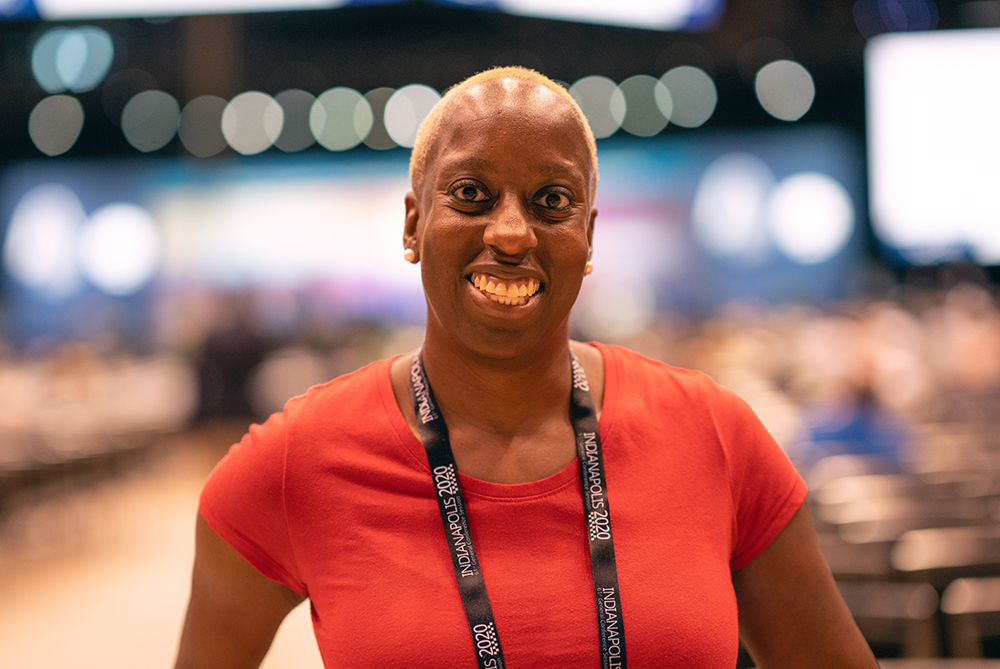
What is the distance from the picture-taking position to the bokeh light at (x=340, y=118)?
1600 cm

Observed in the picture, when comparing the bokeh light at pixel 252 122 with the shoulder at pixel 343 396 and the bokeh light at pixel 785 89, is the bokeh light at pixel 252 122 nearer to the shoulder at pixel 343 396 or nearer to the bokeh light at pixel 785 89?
the bokeh light at pixel 785 89

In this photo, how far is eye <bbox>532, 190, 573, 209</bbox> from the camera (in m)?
1.30

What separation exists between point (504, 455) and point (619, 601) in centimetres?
28

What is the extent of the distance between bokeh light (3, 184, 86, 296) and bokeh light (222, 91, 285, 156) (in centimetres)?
416

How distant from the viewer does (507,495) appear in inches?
52.0

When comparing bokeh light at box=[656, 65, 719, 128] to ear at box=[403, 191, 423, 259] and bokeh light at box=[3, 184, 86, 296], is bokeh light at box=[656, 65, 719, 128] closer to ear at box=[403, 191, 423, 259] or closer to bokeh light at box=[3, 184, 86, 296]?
bokeh light at box=[3, 184, 86, 296]

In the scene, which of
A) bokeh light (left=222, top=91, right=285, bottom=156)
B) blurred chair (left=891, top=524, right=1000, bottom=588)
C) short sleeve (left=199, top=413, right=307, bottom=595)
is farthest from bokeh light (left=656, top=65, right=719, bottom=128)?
short sleeve (left=199, top=413, right=307, bottom=595)

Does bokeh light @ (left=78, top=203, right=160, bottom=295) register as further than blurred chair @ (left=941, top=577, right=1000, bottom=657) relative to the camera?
Yes

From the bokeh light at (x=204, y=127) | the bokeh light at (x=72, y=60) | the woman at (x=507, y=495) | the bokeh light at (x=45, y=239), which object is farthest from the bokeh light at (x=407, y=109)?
the woman at (x=507, y=495)

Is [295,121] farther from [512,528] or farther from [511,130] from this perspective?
[512,528]

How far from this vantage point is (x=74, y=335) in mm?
18422

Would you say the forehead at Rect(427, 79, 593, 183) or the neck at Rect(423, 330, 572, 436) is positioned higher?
the forehead at Rect(427, 79, 593, 183)

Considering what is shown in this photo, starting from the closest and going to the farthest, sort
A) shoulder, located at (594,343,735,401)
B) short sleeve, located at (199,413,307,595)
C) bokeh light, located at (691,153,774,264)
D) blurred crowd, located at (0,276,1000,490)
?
short sleeve, located at (199,413,307,595), shoulder, located at (594,343,735,401), blurred crowd, located at (0,276,1000,490), bokeh light, located at (691,153,774,264)

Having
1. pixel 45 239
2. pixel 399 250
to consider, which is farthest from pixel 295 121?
pixel 45 239
